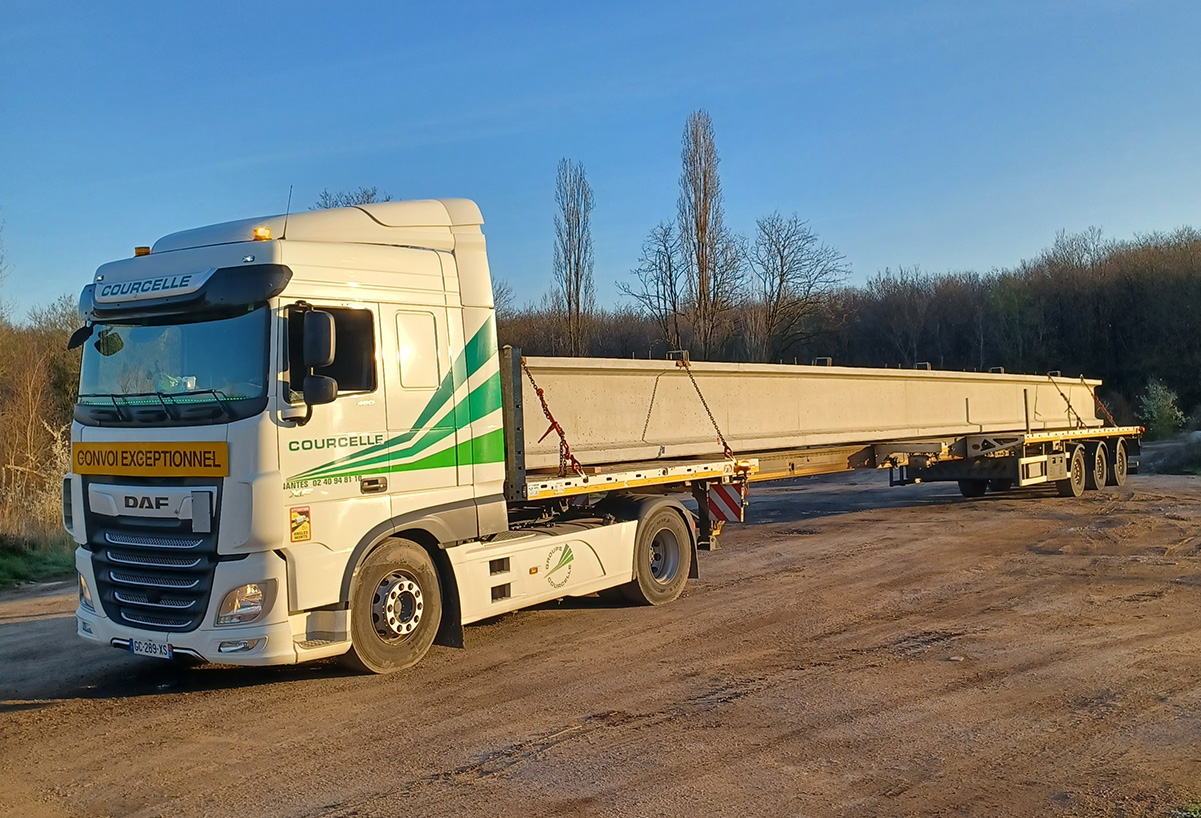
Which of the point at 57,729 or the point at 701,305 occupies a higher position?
the point at 701,305

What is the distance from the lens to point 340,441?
271 inches

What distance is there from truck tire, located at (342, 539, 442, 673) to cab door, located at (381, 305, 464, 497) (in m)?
0.40

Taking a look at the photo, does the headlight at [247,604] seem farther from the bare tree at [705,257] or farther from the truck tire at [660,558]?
the bare tree at [705,257]

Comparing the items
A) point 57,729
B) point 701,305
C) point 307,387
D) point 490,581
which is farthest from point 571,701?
point 701,305

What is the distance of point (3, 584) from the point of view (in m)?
13.0

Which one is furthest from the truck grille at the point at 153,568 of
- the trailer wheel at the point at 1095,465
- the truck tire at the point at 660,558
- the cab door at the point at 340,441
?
the trailer wheel at the point at 1095,465

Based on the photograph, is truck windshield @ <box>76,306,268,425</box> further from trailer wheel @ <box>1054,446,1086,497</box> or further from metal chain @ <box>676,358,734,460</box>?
trailer wheel @ <box>1054,446,1086,497</box>

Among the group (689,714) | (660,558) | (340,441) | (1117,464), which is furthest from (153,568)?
(1117,464)

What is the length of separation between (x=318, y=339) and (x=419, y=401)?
1.22 metres

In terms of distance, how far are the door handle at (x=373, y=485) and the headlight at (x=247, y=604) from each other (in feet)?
3.07

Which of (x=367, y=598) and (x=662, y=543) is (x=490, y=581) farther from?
(x=662, y=543)

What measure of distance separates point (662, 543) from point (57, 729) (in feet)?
18.8

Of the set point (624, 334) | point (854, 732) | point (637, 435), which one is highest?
point (624, 334)

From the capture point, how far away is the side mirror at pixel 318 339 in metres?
6.43
